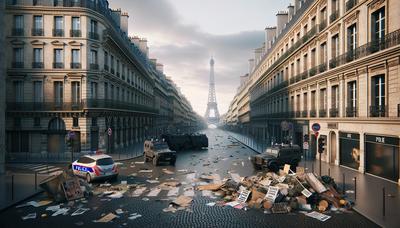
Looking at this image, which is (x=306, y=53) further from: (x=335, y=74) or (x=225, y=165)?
(x=225, y=165)

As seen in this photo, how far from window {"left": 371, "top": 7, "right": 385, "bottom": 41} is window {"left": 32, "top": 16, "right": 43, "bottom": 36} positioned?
30.6 metres

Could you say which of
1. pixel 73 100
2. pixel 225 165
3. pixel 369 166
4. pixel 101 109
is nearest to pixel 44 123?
pixel 73 100

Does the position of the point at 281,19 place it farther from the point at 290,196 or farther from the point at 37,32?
the point at 290,196

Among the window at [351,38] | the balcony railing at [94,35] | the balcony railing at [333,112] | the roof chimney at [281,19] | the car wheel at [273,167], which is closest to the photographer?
the car wheel at [273,167]

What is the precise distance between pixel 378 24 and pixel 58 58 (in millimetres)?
29455

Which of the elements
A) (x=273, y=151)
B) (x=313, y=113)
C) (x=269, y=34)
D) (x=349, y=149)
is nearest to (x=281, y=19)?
(x=269, y=34)

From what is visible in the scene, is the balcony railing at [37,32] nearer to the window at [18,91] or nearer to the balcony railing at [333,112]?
the window at [18,91]

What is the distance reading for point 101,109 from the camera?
33.4 metres

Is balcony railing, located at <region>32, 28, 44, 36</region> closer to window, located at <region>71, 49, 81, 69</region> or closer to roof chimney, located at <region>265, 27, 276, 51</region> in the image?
window, located at <region>71, 49, 81, 69</region>

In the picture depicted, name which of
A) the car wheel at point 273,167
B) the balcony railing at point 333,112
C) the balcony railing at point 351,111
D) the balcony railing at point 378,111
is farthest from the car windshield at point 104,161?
the balcony railing at point 333,112

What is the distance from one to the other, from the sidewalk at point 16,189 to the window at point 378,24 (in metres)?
21.2

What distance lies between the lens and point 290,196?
12914 millimetres

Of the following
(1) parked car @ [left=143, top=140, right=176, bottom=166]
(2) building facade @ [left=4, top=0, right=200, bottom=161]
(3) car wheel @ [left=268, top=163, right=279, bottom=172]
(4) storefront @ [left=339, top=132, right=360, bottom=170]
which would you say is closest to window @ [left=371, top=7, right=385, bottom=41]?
(4) storefront @ [left=339, top=132, right=360, bottom=170]

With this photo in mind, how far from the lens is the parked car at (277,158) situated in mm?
21266
